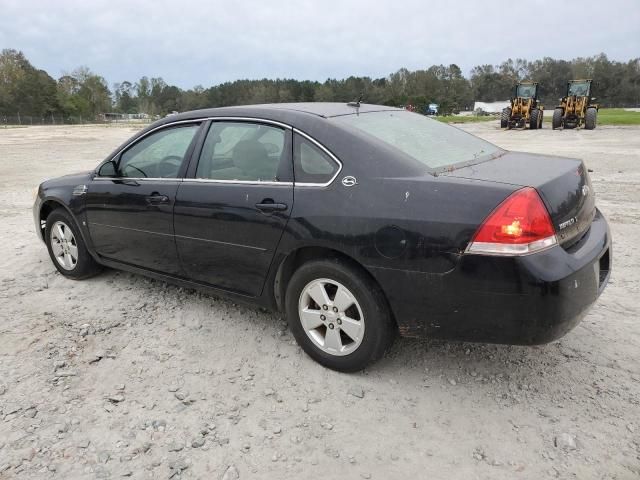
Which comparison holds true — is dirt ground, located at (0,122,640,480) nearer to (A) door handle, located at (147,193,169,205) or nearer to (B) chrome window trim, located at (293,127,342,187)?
(A) door handle, located at (147,193,169,205)

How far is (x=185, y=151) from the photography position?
3.70 m

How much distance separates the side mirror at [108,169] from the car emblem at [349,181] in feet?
7.29

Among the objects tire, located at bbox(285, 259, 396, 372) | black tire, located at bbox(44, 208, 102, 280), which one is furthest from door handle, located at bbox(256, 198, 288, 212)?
black tire, located at bbox(44, 208, 102, 280)

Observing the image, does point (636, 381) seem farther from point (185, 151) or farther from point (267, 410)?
point (185, 151)

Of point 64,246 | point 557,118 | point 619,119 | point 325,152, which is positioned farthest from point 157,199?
point 619,119

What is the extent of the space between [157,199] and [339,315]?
5.59ft

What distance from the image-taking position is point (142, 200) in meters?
3.84

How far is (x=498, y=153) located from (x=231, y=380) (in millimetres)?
2327

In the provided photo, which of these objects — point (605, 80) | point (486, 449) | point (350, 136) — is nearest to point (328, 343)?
point (486, 449)

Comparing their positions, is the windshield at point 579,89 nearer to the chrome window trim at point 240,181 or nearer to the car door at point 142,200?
the car door at point 142,200

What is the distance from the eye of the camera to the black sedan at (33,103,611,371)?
96.3 inches

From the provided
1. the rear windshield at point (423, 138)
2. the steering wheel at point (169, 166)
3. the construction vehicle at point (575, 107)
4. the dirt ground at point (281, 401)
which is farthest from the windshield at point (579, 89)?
the steering wheel at point (169, 166)

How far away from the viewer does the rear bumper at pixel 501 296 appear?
2389mm

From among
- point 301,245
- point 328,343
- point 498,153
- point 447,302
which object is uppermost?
point 498,153
